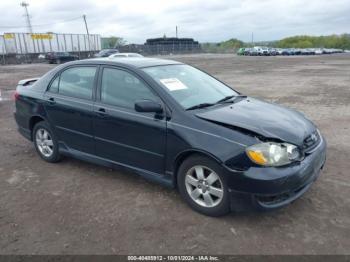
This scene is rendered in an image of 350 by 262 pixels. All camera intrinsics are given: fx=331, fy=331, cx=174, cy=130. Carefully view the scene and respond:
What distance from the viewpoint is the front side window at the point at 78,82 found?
4.47 m

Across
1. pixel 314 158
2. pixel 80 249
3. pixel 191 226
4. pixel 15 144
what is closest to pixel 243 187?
pixel 191 226

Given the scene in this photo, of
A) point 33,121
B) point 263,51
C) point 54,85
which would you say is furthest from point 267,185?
point 263,51

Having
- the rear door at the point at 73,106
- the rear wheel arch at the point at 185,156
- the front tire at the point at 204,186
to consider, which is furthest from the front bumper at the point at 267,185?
the rear door at the point at 73,106

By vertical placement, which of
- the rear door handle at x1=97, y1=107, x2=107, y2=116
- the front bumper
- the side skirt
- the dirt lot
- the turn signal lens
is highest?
the rear door handle at x1=97, y1=107, x2=107, y2=116

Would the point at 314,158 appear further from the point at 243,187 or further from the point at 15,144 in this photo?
the point at 15,144

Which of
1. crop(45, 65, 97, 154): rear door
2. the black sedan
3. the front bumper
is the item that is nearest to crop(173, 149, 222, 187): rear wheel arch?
the black sedan

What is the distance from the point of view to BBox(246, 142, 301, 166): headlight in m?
3.19

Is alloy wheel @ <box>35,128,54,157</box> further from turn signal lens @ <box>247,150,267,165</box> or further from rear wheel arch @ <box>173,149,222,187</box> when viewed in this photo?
turn signal lens @ <box>247,150,267,165</box>

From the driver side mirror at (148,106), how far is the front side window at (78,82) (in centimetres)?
105

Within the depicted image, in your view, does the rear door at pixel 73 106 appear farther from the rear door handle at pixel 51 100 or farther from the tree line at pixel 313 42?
the tree line at pixel 313 42

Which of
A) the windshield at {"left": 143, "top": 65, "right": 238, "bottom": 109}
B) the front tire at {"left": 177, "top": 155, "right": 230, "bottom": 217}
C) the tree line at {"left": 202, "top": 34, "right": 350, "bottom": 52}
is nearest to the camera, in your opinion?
the front tire at {"left": 177, "top": 155, "right": 230, "bottom": 217}

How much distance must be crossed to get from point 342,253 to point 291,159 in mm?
940

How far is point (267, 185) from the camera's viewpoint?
10.3ft

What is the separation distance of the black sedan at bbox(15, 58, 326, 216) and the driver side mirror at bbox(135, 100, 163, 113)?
11 millimetres
